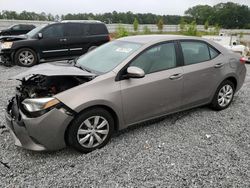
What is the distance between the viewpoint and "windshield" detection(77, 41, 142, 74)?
3637 millimetres

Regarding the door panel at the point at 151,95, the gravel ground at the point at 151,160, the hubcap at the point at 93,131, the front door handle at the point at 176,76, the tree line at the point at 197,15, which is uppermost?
the tree line at the point at 197,15

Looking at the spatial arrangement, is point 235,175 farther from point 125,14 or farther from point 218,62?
point 125,14

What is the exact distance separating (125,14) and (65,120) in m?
64.7

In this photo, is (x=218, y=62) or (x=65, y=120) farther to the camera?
(x=218, y=62)

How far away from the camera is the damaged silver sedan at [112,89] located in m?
3.07

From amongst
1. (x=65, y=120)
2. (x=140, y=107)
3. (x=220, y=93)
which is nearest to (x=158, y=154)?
(x=140, y=107)

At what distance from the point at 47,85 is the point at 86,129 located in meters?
0.86

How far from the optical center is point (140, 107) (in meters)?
3.63

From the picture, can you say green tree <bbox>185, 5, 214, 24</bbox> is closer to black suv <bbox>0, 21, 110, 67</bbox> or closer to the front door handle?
black suv <bbox>0, 21, 110, 67</bbox>

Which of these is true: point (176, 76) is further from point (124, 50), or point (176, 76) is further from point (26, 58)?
point (26, 58)

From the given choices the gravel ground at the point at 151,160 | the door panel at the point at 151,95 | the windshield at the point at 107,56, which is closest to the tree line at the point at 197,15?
the windshield at the point at 107,56

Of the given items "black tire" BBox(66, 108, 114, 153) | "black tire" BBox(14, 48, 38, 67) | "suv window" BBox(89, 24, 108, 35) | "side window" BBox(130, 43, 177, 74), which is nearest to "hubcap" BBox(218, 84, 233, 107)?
"side window" BBox(130, 43, 177, 74)

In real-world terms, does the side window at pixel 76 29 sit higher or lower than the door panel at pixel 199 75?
higher

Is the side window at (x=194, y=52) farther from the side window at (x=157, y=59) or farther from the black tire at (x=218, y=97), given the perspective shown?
the black tire at (x=218, y=97)
